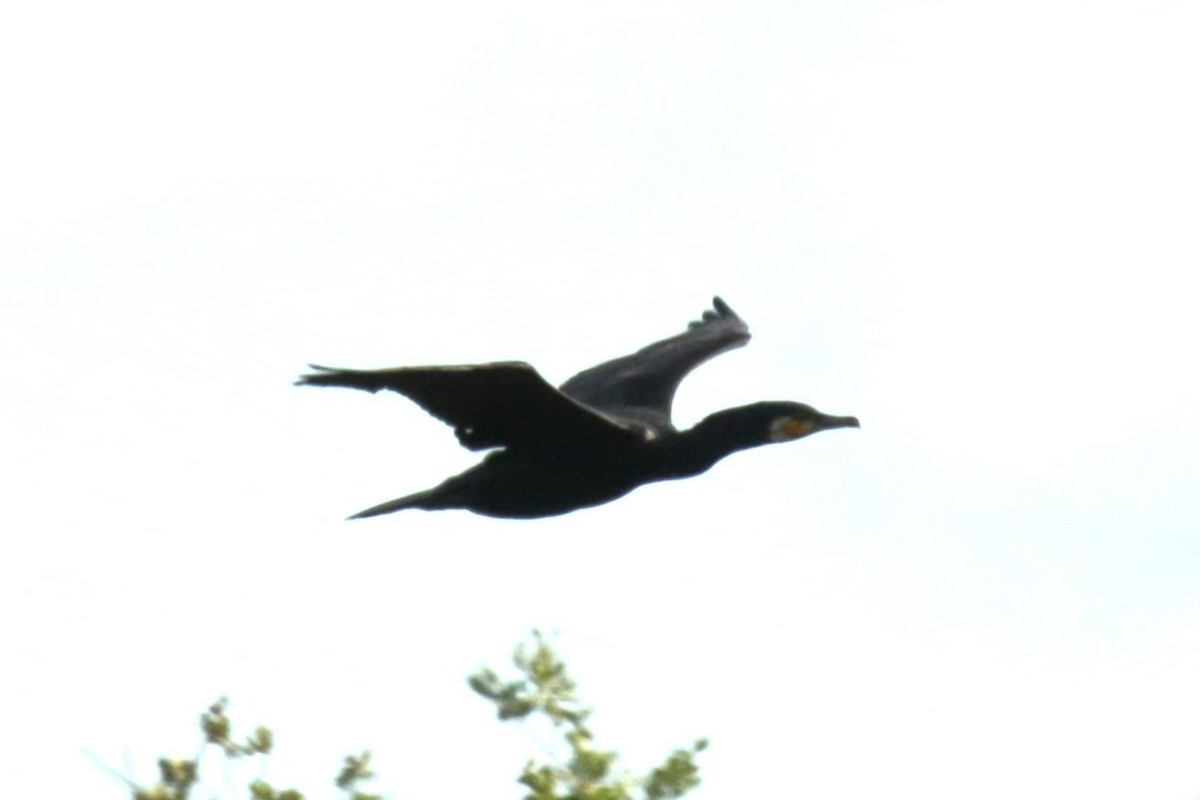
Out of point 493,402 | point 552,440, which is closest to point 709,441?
point 552,440

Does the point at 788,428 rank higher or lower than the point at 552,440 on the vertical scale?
higher

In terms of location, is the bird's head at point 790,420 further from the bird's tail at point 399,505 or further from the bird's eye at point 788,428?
the bird's tail at point 399,505

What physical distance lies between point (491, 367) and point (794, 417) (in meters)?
1.91

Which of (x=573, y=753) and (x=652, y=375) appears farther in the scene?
(x=652, y=375)

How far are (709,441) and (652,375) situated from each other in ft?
6.40

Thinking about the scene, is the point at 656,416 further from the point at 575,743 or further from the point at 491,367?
the point at 575,743

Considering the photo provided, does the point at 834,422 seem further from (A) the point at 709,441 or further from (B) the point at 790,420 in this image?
(A) the point at 709,441

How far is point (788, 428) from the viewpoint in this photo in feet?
40.1

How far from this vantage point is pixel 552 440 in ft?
38.4

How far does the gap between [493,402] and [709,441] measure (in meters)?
1.03

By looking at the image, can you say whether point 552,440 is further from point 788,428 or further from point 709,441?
point 788,428

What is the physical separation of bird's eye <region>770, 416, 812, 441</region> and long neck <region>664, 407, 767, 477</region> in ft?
0.40

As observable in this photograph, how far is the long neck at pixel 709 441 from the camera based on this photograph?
11.8 metres

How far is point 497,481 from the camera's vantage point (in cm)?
1190
